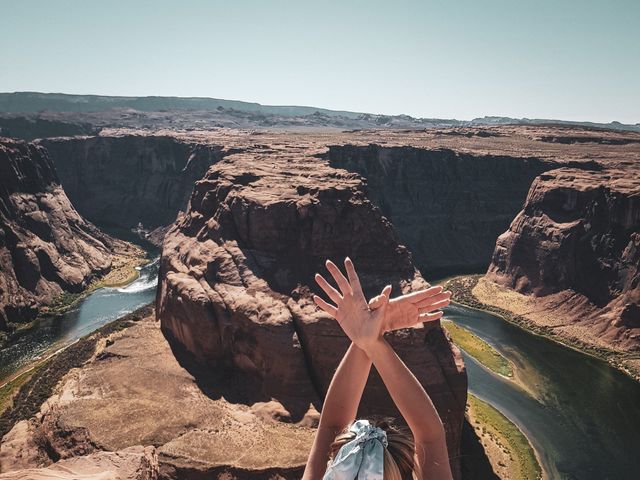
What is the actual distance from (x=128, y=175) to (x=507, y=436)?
13776cm

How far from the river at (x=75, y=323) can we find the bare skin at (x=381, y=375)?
66211 mm

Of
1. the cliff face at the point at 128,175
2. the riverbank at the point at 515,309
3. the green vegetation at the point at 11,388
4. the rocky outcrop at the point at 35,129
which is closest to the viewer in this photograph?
the green vegetation at the point at 11,388

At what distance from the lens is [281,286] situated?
5112 cm

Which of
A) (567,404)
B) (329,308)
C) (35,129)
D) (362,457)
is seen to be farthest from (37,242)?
(35,129)

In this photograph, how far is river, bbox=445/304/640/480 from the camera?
158 ft

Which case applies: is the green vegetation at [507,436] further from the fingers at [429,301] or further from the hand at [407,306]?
the hand at [407,306]

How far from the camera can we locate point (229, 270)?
179 feet

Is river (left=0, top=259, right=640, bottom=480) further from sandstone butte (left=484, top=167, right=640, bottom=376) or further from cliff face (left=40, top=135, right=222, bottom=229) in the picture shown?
cliff face (left=40, top=135, right=222, bottom=229)

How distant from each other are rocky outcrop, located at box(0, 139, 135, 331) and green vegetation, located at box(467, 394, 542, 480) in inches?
2548

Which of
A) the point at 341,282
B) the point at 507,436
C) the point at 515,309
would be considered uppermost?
the point at 341,282

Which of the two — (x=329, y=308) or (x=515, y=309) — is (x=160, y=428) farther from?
(x=515, y=309)

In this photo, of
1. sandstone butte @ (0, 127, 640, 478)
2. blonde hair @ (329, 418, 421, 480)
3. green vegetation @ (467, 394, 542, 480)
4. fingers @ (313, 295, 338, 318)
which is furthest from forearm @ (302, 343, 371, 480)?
green vegetation @ (467, 394, 542, 480)

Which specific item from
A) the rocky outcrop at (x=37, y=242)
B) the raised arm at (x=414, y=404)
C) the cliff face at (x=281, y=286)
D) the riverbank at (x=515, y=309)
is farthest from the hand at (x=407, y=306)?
the rocky outcrop at (x=37, y=242)

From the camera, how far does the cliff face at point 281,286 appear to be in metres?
42.7
